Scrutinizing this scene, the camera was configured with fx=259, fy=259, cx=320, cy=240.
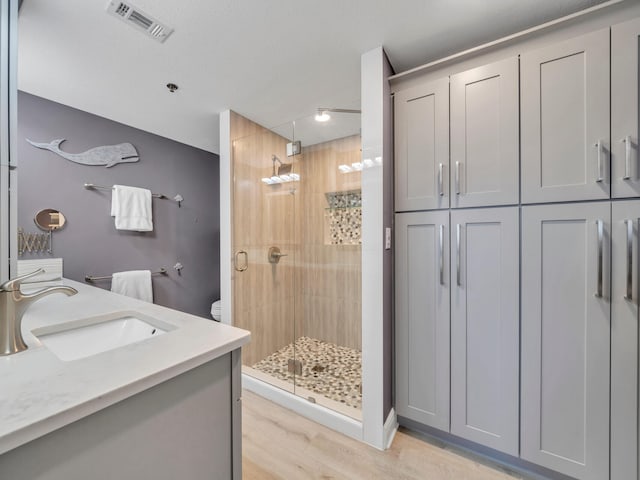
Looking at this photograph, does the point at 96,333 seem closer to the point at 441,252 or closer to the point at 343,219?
the point at 441,252

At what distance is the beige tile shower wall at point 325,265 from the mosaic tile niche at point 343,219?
44mm

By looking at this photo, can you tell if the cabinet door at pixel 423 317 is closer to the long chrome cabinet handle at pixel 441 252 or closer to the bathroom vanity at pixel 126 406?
the long chrome cabinet handle at pixel 441 252

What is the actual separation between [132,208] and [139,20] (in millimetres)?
1686

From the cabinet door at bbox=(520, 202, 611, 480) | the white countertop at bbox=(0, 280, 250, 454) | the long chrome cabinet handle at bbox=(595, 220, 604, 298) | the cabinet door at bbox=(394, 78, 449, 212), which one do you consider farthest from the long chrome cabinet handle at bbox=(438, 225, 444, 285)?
the white countertop at bbox=(0, 280, 250, 454)

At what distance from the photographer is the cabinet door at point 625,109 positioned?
1.09 meters

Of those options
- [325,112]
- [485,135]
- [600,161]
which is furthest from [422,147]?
[325,112]

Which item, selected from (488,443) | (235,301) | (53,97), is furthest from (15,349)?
(53,97)

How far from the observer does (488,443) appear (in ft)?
4.50

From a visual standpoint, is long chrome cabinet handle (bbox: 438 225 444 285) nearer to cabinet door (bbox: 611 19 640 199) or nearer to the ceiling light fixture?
cabinet door (bbox: 611 19 640 199)

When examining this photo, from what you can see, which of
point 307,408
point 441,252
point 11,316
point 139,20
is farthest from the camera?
point 307,408

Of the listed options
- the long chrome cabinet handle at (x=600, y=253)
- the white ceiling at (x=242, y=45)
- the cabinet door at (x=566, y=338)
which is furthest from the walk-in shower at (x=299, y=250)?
the long chrome cabinet handle at (x=600, y=253)

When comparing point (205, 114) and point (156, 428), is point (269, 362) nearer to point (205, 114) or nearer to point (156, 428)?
→ point (156, 428)

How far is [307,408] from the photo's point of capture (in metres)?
1.78

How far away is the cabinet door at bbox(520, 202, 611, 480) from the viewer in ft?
3.78
